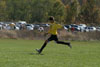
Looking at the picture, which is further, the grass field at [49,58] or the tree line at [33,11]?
the tree line at [33,11]

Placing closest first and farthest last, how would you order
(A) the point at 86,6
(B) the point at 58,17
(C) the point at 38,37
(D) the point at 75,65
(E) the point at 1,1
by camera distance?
(D) the point at 75,65 → (C) the point at 38,37 → (A) the point at 86,6 → (B) the point at 58,17 → (E) the point at 1,1

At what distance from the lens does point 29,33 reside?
1569 inches

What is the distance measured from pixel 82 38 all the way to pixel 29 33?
7.14m

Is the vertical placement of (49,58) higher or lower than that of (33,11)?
higher

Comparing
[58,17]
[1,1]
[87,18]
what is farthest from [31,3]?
[87,18]

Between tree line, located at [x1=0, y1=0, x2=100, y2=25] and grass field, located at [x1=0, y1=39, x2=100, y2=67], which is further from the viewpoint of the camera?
tree line, located at [x1=0, y1=0, x2=100, y2=25]

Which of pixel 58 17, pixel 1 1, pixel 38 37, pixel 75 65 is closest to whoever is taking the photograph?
pixel 75 65

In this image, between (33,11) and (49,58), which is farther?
(33,11)

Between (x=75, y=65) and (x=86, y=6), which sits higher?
(x=75, y=65)

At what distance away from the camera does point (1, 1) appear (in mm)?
84125

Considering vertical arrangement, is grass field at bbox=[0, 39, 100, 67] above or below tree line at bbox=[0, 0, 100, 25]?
above

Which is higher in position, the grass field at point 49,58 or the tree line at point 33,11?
the grass field at point 49,58

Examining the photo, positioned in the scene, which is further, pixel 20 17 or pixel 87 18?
pixel 20 17

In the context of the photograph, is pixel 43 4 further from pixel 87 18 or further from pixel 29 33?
pixel 29 33
